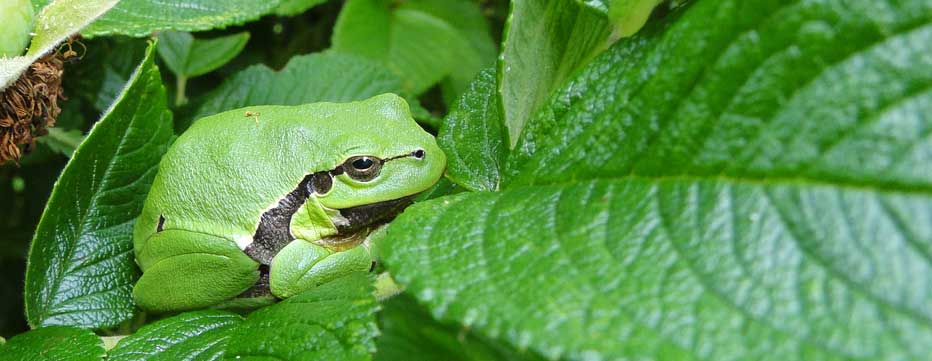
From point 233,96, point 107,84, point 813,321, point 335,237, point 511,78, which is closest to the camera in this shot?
point 813,321

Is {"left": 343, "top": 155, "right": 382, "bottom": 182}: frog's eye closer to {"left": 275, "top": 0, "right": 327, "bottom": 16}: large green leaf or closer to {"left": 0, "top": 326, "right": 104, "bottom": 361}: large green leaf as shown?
{"left": 0, "top": 326, "right": 104, "bottom": 361}: large green leaf

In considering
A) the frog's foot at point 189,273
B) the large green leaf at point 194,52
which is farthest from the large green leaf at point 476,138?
the large green leaf at point 194,52

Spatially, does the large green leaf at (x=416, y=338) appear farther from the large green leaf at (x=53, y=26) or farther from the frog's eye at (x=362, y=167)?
the large green leaf at (x=53, y=26)

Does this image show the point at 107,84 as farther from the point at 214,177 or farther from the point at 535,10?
the point at 535,10

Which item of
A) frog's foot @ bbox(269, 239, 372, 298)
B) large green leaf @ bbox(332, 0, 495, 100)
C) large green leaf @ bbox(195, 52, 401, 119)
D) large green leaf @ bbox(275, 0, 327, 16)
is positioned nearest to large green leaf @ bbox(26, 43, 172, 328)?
frog's foot @ bbox(269, 239, 372, 298)

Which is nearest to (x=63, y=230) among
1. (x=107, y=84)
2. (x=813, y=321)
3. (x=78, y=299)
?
(x=78, y=299)
